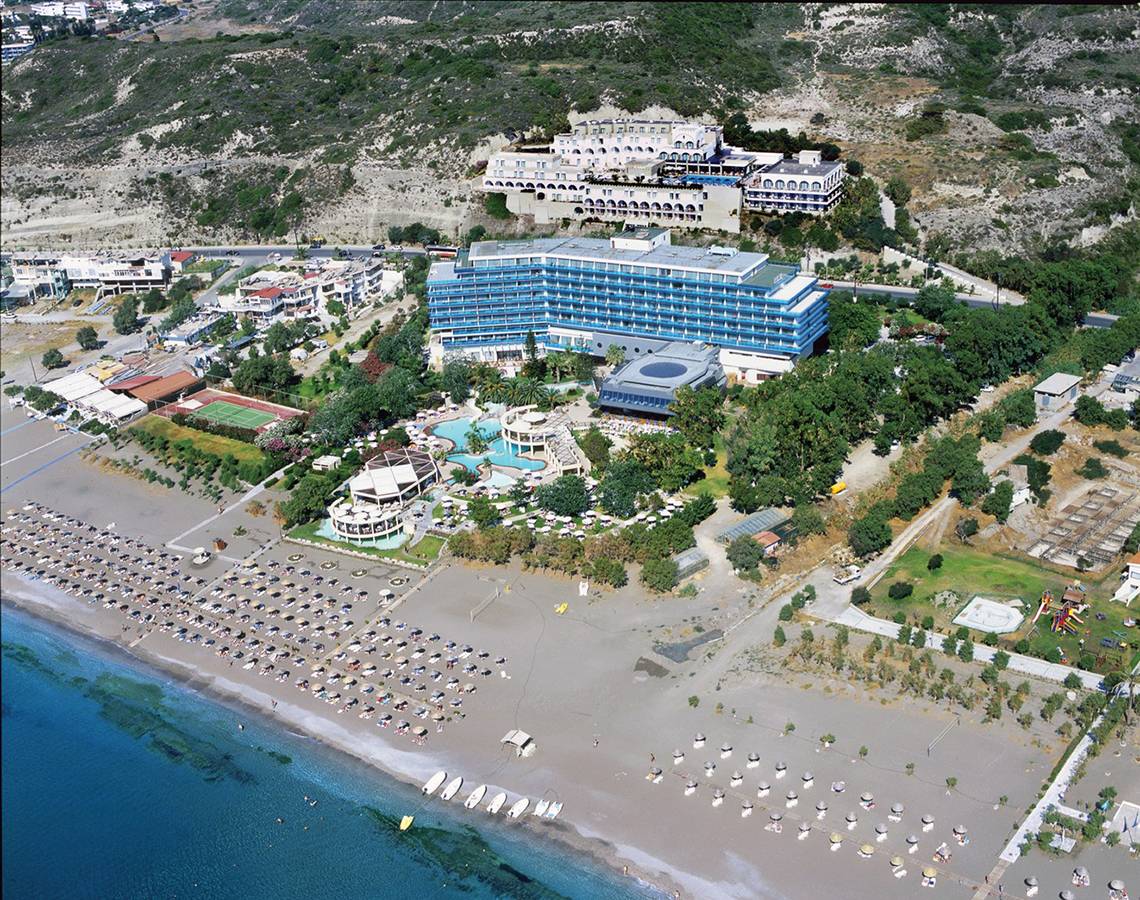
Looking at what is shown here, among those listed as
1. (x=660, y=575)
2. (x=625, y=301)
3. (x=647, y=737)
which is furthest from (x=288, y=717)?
(x=625, y=301)

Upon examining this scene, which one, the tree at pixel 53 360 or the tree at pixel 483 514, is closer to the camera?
the tree at pixel 483 514

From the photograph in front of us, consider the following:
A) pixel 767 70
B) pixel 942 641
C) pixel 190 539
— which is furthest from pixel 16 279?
pixel 942 641

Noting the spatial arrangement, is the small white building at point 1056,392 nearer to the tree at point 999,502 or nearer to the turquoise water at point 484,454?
the tree at point 999,502

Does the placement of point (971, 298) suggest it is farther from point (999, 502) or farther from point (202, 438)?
point (202, 438)

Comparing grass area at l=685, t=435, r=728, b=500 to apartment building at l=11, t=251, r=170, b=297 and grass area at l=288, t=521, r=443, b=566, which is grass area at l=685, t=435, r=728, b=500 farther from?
apartment building at l=11, t=251, r=170, b=297

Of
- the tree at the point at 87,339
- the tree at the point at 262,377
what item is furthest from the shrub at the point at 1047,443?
the tree at the point at 87,339
